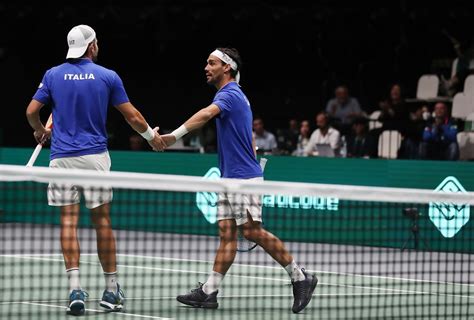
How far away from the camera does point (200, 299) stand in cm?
845

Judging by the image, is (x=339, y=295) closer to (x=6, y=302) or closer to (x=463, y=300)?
(x=463, y=300)

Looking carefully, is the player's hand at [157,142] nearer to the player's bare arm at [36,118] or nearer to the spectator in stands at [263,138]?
the player's bare arm at [36,118]

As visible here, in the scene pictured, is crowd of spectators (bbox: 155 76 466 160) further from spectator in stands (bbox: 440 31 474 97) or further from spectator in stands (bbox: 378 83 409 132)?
spectator in stands (bbox: 440 31 474 97)

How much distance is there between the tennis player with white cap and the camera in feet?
26.4

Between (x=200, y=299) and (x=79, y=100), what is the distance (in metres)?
1.63

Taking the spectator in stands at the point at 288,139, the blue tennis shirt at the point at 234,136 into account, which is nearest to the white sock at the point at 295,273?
the blue tennis shirt at the point at 234,136

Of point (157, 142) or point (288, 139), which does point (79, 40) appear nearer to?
point (157, 142)

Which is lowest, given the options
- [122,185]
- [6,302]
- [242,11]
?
[6,302]

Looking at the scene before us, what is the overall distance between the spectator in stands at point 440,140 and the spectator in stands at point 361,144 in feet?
2.81

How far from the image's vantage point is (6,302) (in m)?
8.38

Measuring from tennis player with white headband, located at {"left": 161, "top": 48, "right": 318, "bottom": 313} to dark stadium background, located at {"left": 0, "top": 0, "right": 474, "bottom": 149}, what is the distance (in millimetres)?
10613

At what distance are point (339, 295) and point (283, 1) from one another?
11.7 metres

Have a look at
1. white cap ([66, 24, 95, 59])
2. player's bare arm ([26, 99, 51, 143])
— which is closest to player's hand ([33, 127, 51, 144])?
player's bare arm ([26, 99, 51, 143])

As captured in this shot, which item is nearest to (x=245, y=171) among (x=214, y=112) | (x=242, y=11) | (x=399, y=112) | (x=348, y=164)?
(x=214, y=112)
